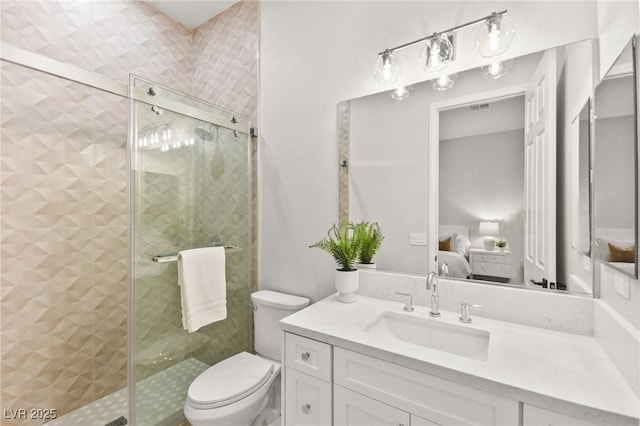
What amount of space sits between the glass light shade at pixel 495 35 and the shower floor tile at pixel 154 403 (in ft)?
7.19

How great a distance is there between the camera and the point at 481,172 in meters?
1.30

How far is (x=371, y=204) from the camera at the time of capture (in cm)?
158

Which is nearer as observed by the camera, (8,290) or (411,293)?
(411,293)

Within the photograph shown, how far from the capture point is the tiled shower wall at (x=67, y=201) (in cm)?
157

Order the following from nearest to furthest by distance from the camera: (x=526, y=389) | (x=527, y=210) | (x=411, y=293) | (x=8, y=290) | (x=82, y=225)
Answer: (x=526, y=389)
(x=527, y=210)
(x=411, y=293)
(x=8, y=290)
(x=82, y=225)

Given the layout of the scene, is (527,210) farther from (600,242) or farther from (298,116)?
(298,116)

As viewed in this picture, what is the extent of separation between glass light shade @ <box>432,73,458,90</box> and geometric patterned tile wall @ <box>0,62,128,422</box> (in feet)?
6.62

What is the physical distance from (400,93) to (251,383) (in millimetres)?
1625

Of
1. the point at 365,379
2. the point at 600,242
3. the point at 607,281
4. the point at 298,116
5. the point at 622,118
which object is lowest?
the point at 365,379

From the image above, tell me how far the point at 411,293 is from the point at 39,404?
2.15 meters

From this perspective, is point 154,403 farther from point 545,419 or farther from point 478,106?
point 478,106

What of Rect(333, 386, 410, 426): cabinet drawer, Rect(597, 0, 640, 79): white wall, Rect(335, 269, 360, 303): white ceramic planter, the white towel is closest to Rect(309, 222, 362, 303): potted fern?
Rect(335, 269, 360, 303): white ceramic planter

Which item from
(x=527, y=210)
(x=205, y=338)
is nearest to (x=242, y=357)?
(x=205, y=338)

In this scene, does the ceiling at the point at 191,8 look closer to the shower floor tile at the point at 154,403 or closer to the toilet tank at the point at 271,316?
the toilet tank at the point at 271,316
